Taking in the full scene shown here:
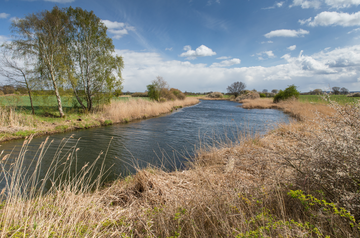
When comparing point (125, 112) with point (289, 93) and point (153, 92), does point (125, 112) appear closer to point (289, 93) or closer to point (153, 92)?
point (153, 92)

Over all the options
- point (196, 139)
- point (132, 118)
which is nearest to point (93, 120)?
point (132, 118)

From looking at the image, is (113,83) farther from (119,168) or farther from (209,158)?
(209,158)

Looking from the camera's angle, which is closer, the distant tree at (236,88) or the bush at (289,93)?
the bush at (289,93)

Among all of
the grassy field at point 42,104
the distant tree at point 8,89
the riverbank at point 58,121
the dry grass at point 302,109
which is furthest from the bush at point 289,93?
the distant tree at point 8,89

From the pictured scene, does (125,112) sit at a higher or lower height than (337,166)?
lower

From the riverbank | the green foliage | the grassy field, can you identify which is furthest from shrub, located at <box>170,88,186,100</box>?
the grassy field

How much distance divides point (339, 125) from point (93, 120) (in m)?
15.3

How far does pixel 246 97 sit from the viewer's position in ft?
183

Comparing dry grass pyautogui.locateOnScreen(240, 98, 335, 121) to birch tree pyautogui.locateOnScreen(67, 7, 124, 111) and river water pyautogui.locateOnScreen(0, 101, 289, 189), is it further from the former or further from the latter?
birch tree pyautogui.locateOnScreen(67, 7, 124, 111)

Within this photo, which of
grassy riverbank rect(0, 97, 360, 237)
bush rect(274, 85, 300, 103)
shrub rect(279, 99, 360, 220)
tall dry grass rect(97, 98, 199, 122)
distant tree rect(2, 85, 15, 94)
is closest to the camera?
grassy riverbank rect(0, 97, 360, 237)

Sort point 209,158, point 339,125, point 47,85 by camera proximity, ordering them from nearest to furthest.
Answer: point 339,125 → point 209,158 → point 47,85

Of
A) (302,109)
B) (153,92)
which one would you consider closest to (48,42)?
(153,92)

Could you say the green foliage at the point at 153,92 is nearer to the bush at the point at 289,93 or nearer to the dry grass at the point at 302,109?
the dry grass at the point at 302,109

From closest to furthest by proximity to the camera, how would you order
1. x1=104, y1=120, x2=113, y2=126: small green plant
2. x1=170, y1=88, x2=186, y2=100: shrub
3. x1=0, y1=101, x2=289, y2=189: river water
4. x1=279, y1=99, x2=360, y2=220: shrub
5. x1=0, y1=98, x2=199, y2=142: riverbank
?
x1=279, y1=99, x2=360, y2=220: shrub
x1=0, y1=101, x2=289, y2=189: river water
x1=0, y1=98, x2=199, y2=142: riverbank
x1=104, y1=120, x2=113, y2=126: small green plant
x1=170, y1=88, x2=186, y2=100: shrub
